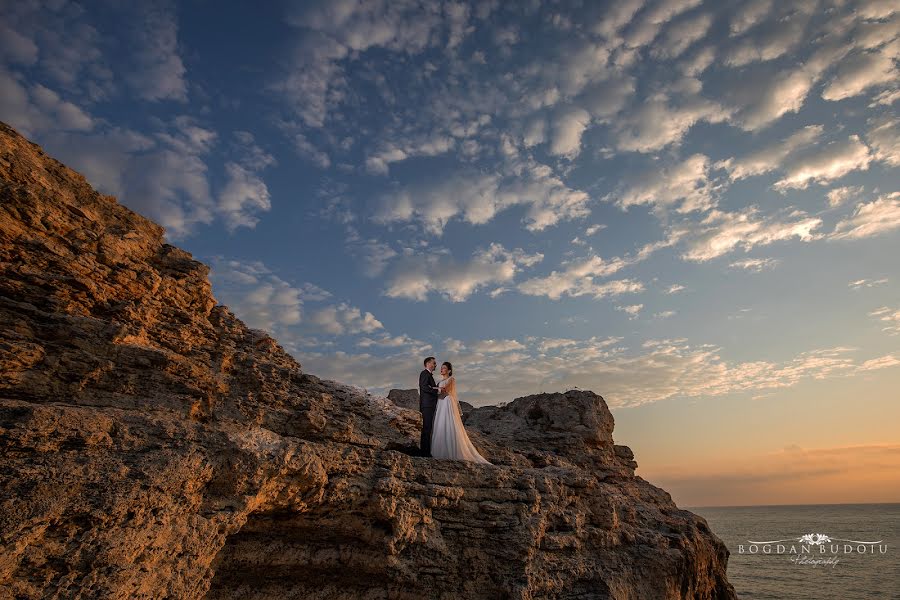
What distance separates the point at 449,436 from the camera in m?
13.3

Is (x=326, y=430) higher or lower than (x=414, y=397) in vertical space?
lower

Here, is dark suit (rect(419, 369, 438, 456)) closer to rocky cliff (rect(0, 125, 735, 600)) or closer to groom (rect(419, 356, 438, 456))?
groom (rect(419, 356, 438, 456))

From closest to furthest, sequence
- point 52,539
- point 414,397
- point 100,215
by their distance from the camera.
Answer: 1. point 52,539
2. point 100,215
3. point 414,397

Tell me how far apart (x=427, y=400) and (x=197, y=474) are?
6.98 m

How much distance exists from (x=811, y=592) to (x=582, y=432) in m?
32.9

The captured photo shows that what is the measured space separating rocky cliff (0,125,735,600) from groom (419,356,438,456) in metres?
1.03

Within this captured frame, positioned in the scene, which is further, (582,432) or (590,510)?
(582,432)

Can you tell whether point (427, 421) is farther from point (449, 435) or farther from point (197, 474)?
point (197, 474)

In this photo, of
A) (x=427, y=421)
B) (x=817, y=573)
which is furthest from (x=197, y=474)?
(x=817, y=573)

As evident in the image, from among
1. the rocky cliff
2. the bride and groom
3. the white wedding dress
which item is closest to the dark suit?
the bride and groom

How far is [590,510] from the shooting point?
45.4 feet

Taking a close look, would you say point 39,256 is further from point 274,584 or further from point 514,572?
point 514,572

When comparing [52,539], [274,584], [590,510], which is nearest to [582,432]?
[590,510]

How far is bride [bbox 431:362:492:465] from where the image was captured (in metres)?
13.1
